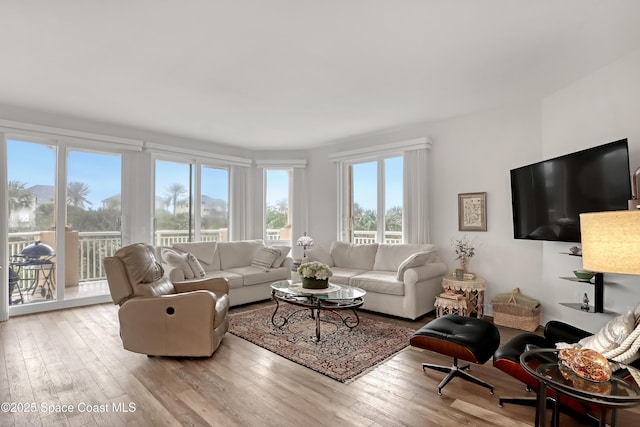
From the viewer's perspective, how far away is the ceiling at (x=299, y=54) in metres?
2.28

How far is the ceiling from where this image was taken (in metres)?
2.28

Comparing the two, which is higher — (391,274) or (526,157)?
(526,157)

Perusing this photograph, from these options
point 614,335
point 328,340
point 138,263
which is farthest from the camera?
point 328,340

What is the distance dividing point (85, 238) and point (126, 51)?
131 inches

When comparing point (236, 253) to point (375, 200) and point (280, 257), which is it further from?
point (375, 200)

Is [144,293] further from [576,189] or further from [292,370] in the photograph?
[576,189]

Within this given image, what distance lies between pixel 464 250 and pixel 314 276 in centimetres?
223

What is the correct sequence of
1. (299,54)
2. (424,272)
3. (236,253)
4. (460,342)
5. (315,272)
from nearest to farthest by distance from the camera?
1. (460,342)
2. (299,54)
3. (315,272)
4. (424,272)
5. (236,253)

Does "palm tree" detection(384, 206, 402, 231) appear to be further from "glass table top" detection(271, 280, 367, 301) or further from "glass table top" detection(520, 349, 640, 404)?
"glass table top" detection(520, 349, 640, 404)

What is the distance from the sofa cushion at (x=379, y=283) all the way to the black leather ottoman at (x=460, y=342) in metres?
1.40

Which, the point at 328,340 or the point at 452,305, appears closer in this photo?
the point at 328,340

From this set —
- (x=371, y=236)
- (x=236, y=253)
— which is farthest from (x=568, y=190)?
(x=236, y=253)

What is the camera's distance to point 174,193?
580cm

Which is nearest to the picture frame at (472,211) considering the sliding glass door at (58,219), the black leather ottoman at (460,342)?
the black leather ottoman at (460,342)
